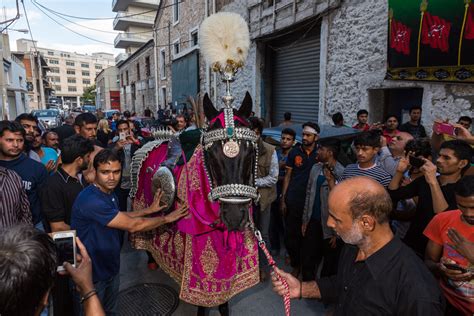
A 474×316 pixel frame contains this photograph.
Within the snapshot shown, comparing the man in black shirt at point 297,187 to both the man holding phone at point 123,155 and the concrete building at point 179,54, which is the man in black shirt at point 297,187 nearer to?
the man holding phone at point 123,155

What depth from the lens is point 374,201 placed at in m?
1.55

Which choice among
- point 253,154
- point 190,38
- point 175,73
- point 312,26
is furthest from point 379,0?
point 175,73

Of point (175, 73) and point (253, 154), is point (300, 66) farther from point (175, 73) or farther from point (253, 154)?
point (175, 73)

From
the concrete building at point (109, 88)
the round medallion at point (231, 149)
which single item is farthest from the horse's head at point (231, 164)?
the concrete building at point (109, 88)

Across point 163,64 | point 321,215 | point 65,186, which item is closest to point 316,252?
point 321,215

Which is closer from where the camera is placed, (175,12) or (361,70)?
(361,70)

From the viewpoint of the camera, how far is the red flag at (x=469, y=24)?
17.6 ft

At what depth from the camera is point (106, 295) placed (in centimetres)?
280

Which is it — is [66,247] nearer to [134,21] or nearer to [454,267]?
[454,267]

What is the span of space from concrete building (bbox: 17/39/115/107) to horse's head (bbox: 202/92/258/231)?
10083 centimetres

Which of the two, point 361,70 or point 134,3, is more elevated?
point 134,3

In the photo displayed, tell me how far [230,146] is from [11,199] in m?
2.04

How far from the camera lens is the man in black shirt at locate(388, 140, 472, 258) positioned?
104 inches

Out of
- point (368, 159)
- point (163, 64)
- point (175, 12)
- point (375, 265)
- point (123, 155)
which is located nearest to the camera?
point (375, 265)
